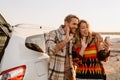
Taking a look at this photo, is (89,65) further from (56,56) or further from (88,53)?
(56,56)

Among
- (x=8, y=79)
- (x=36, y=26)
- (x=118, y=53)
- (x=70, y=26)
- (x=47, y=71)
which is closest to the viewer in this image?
(x=8, y=79)

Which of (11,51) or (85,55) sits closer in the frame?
(11,51)

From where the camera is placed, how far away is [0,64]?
4.25 metres

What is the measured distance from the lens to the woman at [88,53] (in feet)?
16.2

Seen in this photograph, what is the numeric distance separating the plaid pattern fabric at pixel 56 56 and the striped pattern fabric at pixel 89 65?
1.04ft

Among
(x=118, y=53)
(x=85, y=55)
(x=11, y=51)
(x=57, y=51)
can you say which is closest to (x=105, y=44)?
(x=85, y=55)

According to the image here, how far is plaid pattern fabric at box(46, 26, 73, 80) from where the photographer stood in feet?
15.1

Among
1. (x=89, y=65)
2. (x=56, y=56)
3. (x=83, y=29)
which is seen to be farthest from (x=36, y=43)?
(x=89, y=65)

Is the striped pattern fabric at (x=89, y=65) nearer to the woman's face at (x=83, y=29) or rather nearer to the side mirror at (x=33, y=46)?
the woman's face at (x=83, y=29)

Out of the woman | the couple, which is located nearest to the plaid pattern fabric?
the couple

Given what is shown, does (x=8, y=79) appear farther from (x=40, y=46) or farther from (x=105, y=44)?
(x=105, y=44)

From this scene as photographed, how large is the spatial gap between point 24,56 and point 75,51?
92 centimetres

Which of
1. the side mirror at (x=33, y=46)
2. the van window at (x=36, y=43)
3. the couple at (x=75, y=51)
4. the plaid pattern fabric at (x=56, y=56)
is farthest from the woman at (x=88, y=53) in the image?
the side mirror at (x=33, y=46)

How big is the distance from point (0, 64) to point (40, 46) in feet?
2.03
